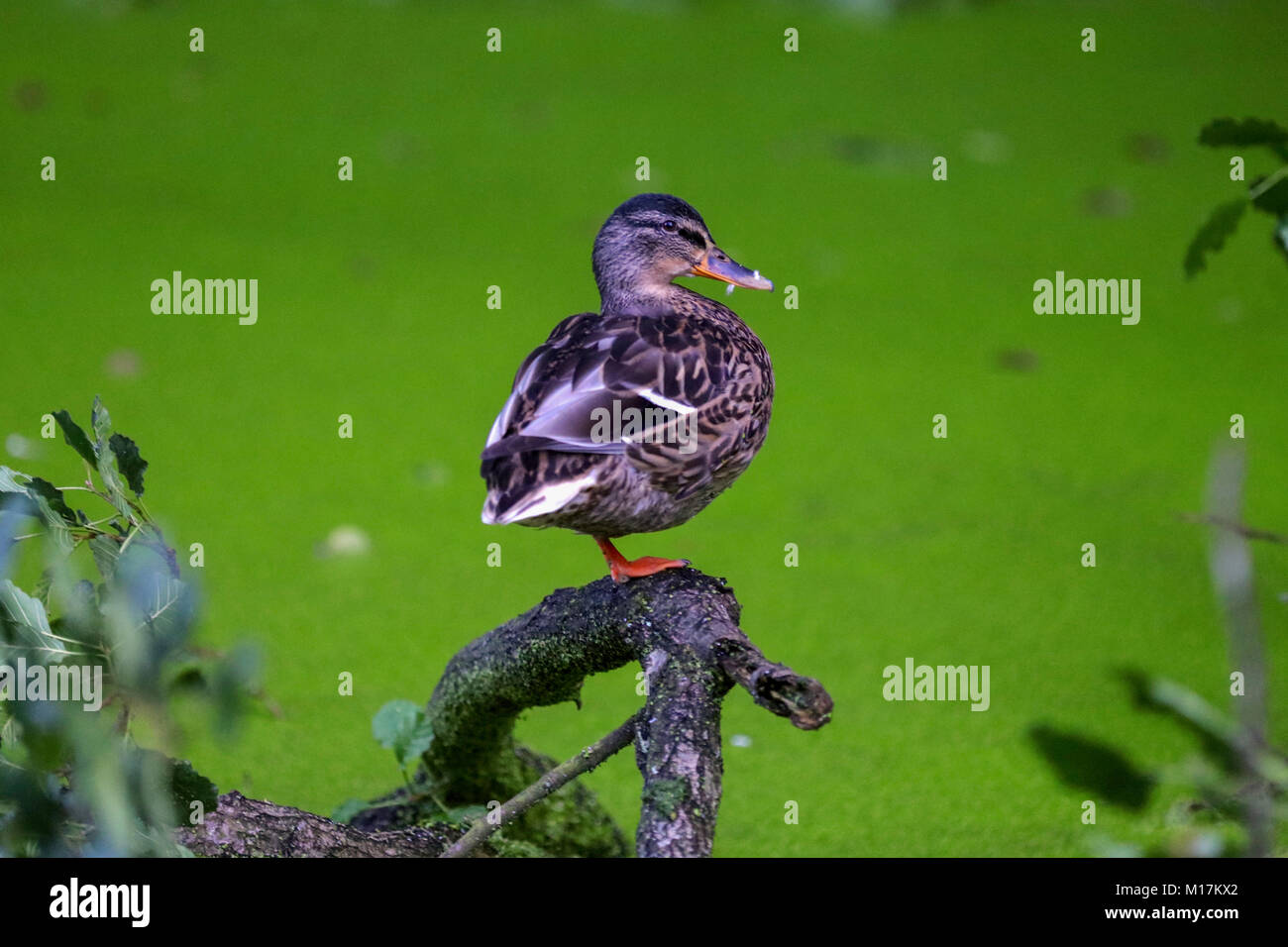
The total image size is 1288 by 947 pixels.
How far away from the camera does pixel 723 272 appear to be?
134 cm

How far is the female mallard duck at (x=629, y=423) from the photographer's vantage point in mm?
1004

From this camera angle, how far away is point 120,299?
259 cm

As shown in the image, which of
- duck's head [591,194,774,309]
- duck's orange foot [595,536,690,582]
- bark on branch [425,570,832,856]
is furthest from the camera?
duck's head [591,194,774,309]

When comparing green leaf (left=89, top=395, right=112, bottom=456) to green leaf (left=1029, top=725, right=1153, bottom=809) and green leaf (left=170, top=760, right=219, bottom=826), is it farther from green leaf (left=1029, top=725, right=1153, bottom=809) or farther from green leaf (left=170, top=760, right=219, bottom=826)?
green leaf (left=1029, top=725, right=1153, bottom=809)

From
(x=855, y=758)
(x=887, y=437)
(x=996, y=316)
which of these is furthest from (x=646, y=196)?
(x=996, y=316)

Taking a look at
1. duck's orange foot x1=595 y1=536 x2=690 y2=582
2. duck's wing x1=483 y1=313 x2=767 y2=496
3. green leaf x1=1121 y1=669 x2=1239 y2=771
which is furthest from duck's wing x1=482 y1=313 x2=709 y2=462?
green leaf x1=1121 y1=669 x2=1239 y2=771

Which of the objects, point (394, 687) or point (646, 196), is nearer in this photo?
point (646, 196)

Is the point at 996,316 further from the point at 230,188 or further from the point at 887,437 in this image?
the point at 230,188

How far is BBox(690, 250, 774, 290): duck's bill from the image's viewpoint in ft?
4.37

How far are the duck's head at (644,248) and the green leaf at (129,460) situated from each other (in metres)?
0.47

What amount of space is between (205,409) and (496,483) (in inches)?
55.1

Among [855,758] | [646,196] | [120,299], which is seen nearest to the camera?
[646,196]

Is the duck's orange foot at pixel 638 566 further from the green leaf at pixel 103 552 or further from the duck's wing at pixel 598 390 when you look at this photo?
the green leaf at pixel 103 552

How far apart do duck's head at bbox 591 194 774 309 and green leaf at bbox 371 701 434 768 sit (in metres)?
0.44
